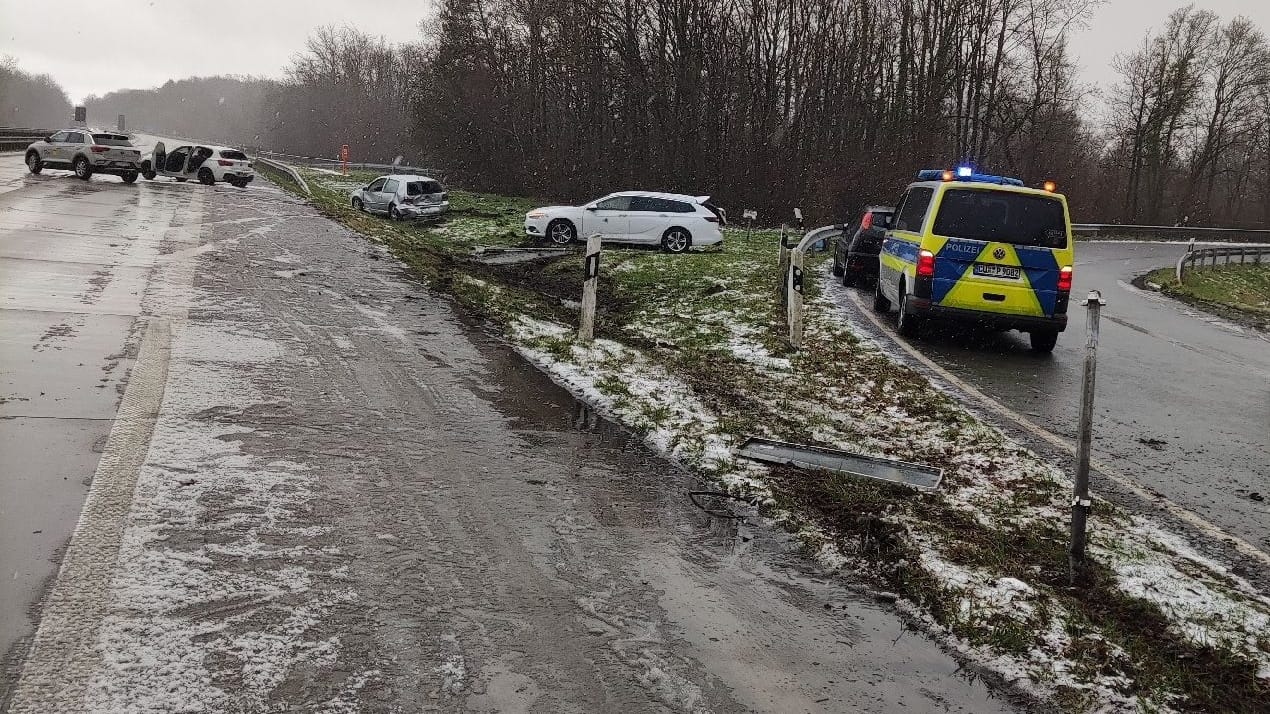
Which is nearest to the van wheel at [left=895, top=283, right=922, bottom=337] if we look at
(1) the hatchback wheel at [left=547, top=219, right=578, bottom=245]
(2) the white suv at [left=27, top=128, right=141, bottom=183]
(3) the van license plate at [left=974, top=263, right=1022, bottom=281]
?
(3) the van license plate at [left=974, top=263, right=1022, bottom=281]

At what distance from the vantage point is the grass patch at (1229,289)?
19453mm

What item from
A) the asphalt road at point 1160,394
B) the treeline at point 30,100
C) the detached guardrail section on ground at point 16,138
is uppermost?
the treeline at point 30,100

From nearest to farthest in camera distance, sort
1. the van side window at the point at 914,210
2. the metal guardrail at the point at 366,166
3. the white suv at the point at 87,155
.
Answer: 1. the van side window at the point at 914,210
2. the white suv at the point at 87,155
3. the metal guardrail at the point at 366,166

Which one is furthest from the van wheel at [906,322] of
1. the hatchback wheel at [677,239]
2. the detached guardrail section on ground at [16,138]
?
the detached guardrail section on ground at [16,138]

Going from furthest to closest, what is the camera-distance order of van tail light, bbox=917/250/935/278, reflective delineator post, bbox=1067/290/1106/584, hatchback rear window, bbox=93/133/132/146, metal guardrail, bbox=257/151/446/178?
1. metal guardrail, bbox=257/151/446/178
2. hatchback rear window, bbox=93/133/132/146
3. van tail light, bbox=917/250/935/278
4. reflective delineator post, bbox=1067/290/1106/584

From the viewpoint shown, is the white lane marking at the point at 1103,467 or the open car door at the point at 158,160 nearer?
the white lane marking at the point at 1103,467

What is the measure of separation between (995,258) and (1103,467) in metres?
4.69

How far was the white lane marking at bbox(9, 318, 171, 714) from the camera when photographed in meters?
3.29

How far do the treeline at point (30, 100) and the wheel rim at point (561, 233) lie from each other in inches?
2402

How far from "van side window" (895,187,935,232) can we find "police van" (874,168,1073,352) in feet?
1.28

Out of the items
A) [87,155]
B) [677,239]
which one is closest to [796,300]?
[677,239]

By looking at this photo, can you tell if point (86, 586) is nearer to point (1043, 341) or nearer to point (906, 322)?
point (906, 322)

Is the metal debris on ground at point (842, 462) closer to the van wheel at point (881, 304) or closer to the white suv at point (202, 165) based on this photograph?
the van wheel at point (881, 304)

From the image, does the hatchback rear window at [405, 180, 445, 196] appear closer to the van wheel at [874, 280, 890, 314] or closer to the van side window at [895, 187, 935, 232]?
the van wheel at [874, 280, 890, 314]
